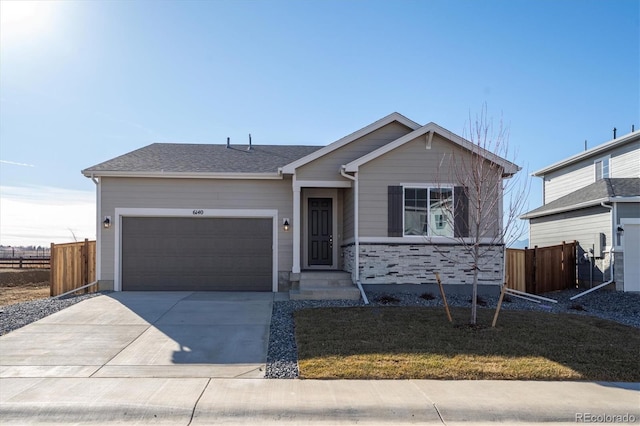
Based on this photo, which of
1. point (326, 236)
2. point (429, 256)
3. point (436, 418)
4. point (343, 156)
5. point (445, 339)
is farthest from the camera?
point (326, 236)

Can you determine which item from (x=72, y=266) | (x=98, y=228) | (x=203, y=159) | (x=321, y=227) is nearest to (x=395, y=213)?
(x=321, y=227)

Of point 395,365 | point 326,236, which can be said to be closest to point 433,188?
point 326,236

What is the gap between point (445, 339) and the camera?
790 cm

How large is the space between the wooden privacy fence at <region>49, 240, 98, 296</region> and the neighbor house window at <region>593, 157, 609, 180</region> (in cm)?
1897

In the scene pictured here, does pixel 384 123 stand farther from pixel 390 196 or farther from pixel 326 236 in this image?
pixel 326 236

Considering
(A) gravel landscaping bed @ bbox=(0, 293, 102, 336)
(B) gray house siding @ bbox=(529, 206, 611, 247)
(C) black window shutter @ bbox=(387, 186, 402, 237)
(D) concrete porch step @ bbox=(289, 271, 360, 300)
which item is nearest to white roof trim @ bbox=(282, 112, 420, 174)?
(C) black window shutter @ bbox=(387, 186, 402, 237)

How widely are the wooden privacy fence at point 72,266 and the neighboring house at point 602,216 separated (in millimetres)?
14882

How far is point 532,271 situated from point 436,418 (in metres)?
11.2

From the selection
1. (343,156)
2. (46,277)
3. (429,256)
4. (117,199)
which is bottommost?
(46,277)

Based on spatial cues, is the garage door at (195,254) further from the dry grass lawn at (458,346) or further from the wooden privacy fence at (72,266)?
the dry grass lawn at (458,346)

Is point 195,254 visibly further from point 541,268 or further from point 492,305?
point 541,268

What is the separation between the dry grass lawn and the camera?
20.8 feet

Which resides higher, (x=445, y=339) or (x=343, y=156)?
(x=343, y=156)

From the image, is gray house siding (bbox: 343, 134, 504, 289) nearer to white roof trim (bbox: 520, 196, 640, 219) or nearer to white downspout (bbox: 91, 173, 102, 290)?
white roof trim (bbox: 520, 196, 640, 219)
